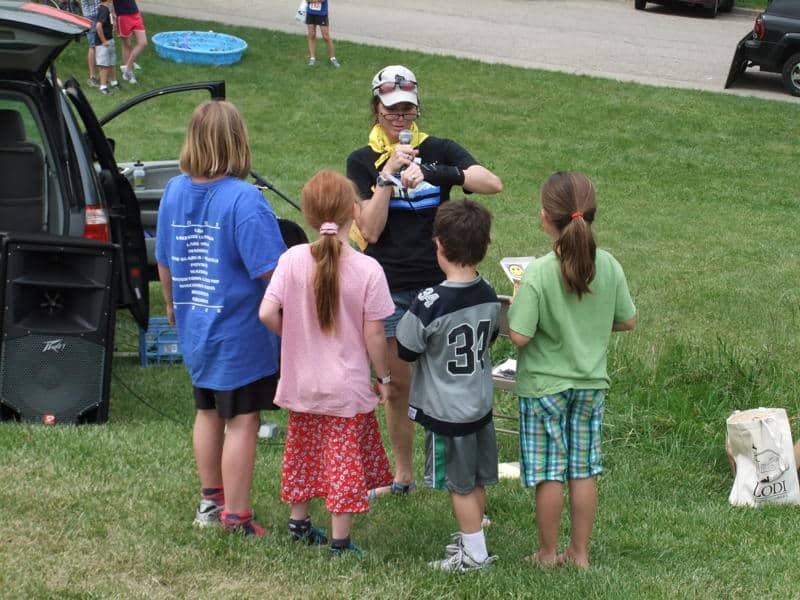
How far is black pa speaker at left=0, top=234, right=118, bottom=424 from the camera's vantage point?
18.7ft

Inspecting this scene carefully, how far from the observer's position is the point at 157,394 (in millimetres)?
6688

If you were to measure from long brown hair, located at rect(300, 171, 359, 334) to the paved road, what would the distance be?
14113 millimetres

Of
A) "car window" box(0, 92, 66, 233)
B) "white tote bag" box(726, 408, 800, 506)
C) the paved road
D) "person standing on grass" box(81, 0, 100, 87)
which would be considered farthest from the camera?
the paved road

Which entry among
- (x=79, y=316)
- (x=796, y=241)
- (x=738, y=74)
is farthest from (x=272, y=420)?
(x=738, y=74)

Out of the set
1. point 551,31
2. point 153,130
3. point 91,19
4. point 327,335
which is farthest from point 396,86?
point 551,31

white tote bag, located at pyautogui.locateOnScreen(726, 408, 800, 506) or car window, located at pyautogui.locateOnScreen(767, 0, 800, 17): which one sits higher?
white tote bag, located at pyautogui.locateOnScreen(726, 408, 800, 506)

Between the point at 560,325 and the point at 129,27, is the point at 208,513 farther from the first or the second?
the point at 129,27

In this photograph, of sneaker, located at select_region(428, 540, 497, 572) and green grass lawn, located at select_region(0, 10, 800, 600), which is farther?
sneaker, located at select_region(428, 540, 497, 572)

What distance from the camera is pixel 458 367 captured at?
4152mm

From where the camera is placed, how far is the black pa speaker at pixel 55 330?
5.71 m

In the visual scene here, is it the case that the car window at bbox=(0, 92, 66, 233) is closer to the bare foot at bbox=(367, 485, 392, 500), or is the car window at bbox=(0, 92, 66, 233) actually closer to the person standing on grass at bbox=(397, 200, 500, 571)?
the bare foot at bbox=(367, 485, 392, 500)

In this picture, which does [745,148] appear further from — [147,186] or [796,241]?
[147,186]

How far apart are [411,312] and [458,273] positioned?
218 mm

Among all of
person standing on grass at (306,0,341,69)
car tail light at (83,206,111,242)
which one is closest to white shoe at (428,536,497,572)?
car tail light at (83,206,111,242)
